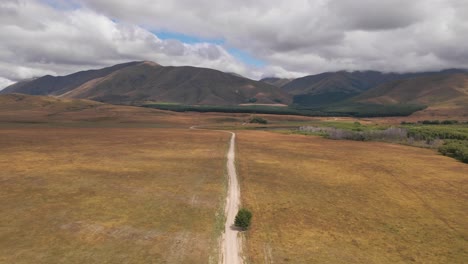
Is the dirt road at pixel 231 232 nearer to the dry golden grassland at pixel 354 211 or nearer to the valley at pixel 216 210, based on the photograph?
the valley at pixel 216 210

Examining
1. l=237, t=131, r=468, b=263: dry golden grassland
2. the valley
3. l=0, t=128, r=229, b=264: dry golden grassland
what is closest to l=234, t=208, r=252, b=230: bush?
the valley

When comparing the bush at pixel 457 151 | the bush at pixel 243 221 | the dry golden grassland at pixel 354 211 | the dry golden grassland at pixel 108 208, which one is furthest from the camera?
the bush at pixel 457 151

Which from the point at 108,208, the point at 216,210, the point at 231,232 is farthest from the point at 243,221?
the point at 108,208

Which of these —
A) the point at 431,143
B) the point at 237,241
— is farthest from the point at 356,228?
the point at 431,143

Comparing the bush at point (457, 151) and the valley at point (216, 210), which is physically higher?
the bush at point (457, 151)

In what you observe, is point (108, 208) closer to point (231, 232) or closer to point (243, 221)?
point (231, 232)

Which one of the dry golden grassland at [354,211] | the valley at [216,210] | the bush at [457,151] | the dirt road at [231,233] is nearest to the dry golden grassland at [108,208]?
the valley at [216,210]

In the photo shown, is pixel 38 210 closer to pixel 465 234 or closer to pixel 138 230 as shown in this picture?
pixel 138 230

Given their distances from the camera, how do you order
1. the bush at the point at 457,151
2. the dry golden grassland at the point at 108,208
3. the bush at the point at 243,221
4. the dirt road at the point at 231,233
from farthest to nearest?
the bush at the point at 457,151
the bush at the point at 243,221
the dirt road at the point at 231,233
the dry golden grassland at the point at 108,208
